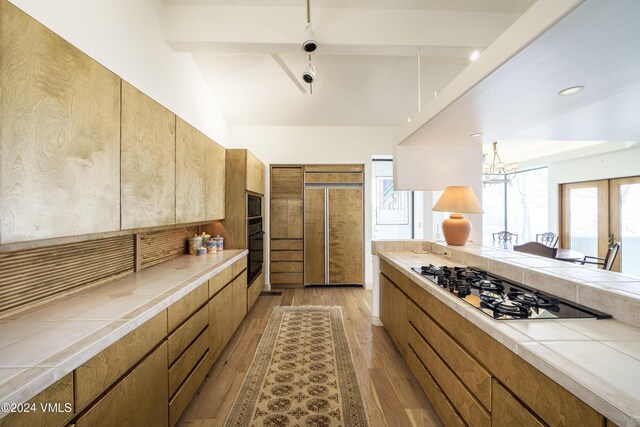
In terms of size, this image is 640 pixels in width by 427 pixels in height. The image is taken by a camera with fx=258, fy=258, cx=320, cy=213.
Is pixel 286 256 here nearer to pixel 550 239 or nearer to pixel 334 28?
pixel 334 28

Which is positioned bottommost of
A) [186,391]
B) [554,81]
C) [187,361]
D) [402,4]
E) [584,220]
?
[186,391]

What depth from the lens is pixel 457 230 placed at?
265 cm

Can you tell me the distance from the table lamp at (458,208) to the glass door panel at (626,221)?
384 cm

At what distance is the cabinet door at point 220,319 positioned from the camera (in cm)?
211

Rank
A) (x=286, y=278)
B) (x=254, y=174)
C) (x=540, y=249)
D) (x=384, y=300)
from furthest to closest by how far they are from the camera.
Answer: (x=286, y=278) < (x=254, y=174) < (x=540, y=249) < (x=384, y=300)

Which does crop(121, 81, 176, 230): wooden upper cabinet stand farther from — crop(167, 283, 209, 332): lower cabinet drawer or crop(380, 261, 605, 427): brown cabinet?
crop(380, 261, 605, 427): brown cabinet

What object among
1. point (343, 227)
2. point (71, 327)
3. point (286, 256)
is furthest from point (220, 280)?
point (343, 227)

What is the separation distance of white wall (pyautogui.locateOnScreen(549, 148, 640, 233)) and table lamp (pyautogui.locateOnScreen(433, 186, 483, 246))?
3.86 meters

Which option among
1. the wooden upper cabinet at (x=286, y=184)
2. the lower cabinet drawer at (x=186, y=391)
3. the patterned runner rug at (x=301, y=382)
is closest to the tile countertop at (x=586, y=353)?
the patterned runner rug at (x=301, y=382)

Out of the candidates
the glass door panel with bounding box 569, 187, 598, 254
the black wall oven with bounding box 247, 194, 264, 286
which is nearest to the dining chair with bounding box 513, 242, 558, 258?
the glass door panel with bounding box 569, 187, 598, 254

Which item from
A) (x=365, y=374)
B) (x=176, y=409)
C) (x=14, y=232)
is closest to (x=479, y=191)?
(x=365, y=374)

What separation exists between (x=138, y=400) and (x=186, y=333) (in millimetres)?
484

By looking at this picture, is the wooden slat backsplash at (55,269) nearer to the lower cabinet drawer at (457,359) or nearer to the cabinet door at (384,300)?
the lower cabinet drawer at (457,359)

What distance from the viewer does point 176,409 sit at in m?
1.53
